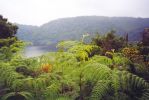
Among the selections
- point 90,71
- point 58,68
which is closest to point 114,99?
point 90,71

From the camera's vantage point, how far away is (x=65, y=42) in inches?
187

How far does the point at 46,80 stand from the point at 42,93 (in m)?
0.18

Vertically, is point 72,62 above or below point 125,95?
above

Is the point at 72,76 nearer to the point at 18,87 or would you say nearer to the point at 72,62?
the point at 72,62

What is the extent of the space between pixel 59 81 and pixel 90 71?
54 centimetres

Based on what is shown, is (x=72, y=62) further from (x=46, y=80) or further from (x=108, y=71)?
(x=108, y=71)

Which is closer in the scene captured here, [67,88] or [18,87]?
[18,87]

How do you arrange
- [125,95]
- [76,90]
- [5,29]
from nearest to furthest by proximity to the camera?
[125,95], [76,90], [5,29]

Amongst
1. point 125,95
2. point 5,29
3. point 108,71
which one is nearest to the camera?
point 108,71

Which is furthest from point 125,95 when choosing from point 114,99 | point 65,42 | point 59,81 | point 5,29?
point 5,29

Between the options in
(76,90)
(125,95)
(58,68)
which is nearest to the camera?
(125,95)

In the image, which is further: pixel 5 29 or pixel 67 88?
pixel 5 29

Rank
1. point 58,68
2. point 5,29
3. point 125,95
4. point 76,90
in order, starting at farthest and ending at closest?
point 5,29 < point 58,68 < point 76,90 < point 125,95

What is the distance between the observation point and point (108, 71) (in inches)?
146
